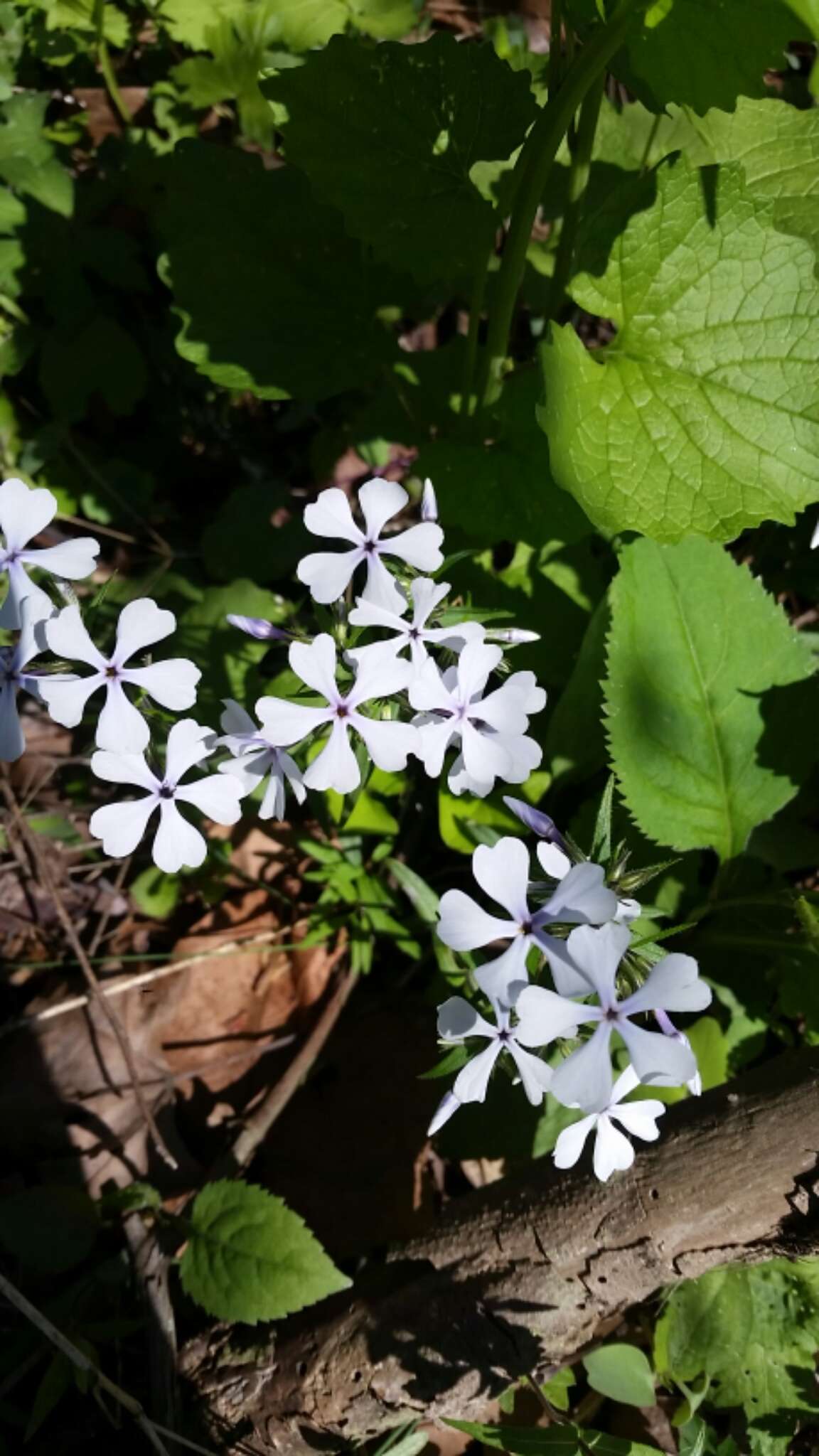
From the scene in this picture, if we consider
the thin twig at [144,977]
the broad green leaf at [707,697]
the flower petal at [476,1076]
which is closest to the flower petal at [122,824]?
the flower petal at [476,1076]

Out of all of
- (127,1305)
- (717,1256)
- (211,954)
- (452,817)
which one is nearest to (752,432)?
(452,817)

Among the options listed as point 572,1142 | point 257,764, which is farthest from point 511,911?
point 257,764

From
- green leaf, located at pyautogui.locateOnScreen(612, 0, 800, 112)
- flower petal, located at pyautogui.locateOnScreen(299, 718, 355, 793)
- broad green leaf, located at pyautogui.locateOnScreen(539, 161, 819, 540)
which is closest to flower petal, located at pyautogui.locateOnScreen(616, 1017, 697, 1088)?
flower petal, located at pyautogui.locateOnScreen(299, 718, 355, 793)

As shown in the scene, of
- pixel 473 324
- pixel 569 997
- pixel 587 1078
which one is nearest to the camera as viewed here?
pixel 587 1078

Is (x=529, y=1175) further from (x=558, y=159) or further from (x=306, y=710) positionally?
(x=558, y=159)

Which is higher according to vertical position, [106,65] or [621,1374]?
[106,65]

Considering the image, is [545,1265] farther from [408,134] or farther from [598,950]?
[408,134]
